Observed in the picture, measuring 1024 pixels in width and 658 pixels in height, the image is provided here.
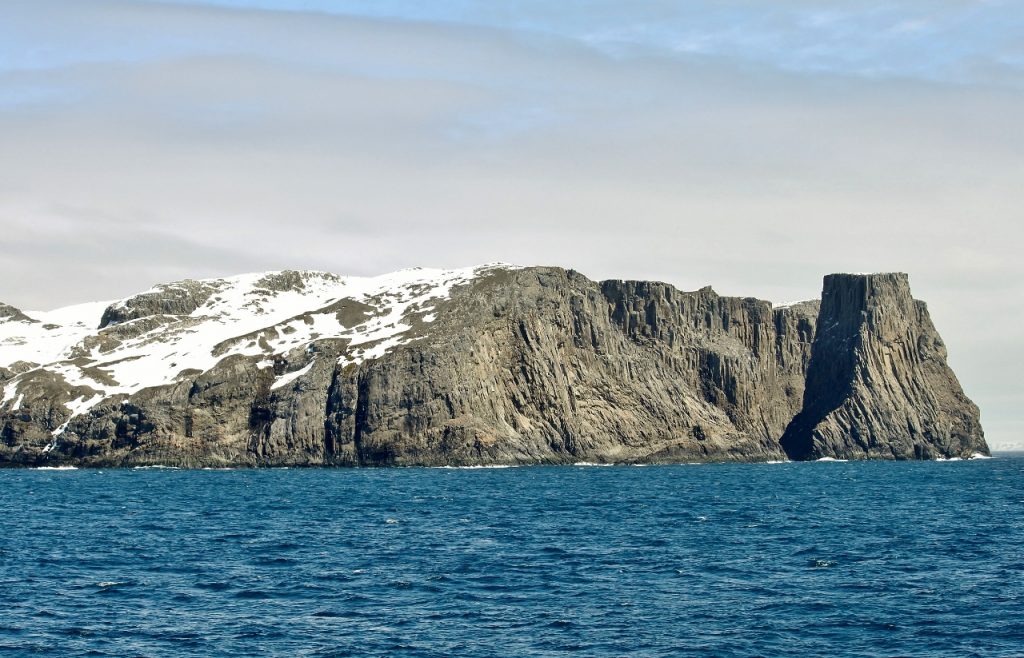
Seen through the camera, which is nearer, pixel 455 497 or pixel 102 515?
pixel 102 515

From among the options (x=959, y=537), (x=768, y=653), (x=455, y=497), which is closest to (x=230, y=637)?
(x=768, y=653)

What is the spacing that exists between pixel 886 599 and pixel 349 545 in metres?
32.0

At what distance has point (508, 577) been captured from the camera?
5888 centimetres

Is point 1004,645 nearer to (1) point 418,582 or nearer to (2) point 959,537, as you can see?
(1) point 418,582

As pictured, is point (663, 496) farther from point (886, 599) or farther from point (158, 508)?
point (886, 599)

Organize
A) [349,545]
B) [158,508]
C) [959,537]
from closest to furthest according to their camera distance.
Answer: [349,545] → [959,537] → [158,508]

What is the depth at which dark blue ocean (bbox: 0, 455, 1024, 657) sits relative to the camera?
44469 millimetres

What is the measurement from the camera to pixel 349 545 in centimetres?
7144

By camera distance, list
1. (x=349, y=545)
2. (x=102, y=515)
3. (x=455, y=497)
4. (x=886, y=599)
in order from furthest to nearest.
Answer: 1. (x=455, y=497)
2. (x=102, y=515)
3. (x=349, y=545)
4. (x=886, y=599)

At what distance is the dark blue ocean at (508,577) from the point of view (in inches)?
1751

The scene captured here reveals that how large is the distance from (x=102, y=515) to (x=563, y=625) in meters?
56.0

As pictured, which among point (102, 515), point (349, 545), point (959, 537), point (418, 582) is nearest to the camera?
point (418, 582)

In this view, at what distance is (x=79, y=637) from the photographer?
146 ft

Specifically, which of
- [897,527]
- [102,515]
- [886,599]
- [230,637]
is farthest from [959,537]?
[102,515]
